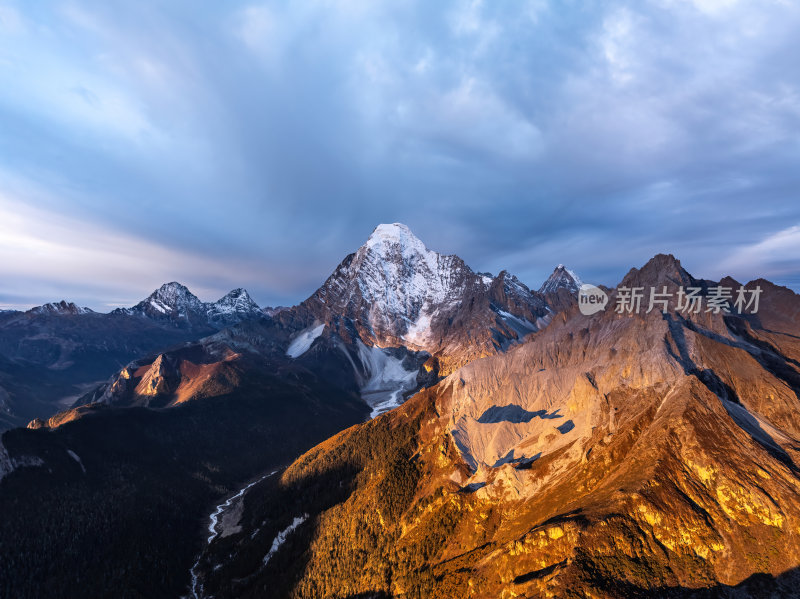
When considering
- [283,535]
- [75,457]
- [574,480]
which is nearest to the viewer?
[574,480]

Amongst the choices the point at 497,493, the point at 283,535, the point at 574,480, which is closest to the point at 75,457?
the point at 283,535

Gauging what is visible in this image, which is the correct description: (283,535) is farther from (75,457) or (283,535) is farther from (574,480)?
(75,457)

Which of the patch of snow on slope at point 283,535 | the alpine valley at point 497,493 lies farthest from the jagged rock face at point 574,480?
the patch of snow on slope at point 283,535

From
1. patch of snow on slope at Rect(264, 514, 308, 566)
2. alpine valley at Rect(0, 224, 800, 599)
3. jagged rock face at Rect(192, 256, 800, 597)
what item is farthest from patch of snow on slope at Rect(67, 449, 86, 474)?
patch of snow on slope at Rect(264, 514, 308, 566)

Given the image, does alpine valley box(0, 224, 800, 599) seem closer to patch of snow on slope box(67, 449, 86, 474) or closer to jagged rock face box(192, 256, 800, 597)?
jagged rock face box(192, 256, 800, 597)

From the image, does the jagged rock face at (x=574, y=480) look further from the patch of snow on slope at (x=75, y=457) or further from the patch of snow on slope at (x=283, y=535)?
the patch of snow on slope at (x=75, y=457)

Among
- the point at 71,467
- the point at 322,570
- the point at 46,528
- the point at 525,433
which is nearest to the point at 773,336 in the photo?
the point at 525,433
